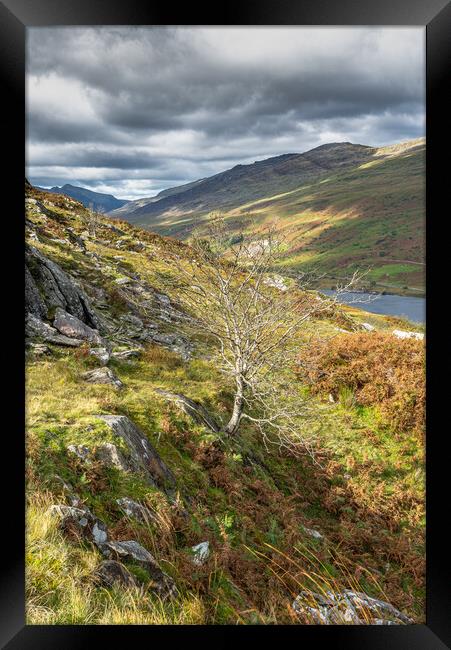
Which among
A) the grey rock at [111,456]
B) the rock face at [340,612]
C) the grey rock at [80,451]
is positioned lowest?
the rock face at [340,612]

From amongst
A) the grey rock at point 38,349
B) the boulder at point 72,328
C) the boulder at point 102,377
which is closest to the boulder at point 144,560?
the boulder at point 102,377

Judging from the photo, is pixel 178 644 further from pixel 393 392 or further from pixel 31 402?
pixel 393 392

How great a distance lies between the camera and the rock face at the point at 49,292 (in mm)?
9688

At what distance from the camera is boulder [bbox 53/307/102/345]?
32.0 ft

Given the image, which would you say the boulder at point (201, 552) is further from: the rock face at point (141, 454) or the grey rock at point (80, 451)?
the grey rock at point (80, 451)

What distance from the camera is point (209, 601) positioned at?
381 cm

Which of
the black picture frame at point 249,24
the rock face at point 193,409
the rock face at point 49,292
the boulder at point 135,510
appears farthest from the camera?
the rock face at point 49,292

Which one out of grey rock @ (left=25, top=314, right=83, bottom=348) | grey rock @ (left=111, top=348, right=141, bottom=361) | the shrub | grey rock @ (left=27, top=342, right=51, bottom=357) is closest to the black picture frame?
grey rock @ (left=27, top=342, right=51, bottom=357)

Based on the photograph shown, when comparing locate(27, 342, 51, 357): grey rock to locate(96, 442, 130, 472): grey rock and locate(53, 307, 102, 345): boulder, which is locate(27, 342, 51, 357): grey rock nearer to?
locate(53, 307, 102, 345): boulder

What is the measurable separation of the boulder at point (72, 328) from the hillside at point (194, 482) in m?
0.04

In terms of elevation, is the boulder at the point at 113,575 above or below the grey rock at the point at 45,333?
below

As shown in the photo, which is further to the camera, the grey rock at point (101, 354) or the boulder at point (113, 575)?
the grey rock at point (101, 354)
